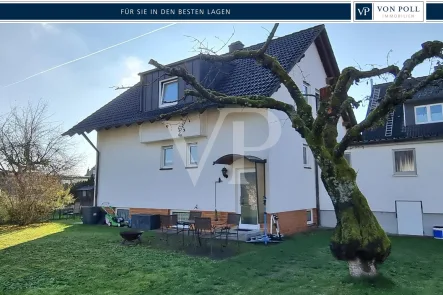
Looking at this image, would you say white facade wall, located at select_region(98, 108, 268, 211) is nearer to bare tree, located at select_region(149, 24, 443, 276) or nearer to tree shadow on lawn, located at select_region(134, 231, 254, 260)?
tree shadow on lawn, located at select_region(134, 231, 254, 260)

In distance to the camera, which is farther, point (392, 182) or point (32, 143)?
point (32, 143)

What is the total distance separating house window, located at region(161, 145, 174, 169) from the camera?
14.1m

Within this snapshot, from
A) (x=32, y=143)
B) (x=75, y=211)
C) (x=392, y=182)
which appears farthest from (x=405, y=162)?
(x=32, y=143)

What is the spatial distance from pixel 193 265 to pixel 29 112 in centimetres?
2269

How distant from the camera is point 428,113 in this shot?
47.3 ft

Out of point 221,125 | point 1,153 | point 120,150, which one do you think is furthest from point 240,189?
point 1,153

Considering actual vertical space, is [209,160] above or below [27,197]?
above

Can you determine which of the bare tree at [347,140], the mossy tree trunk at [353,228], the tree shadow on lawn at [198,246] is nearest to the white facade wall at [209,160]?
the tree shadow on lawn at [198,246]

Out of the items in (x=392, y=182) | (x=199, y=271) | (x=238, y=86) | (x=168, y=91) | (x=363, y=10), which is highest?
(x=168, y=91)

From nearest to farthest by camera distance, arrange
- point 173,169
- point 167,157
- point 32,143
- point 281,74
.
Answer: point 281,74, point 173,169, point 167,157, point 32,143

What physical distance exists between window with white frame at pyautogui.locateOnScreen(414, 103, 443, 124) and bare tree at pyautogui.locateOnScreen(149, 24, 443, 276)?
30.9ft

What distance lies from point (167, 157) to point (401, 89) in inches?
410

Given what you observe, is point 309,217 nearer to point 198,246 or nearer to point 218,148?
point 218,148

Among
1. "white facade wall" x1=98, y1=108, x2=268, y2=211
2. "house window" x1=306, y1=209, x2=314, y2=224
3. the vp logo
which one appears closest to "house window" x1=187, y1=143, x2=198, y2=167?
"white facade wall" x1=98, y1=108, x2=268, y2=211
